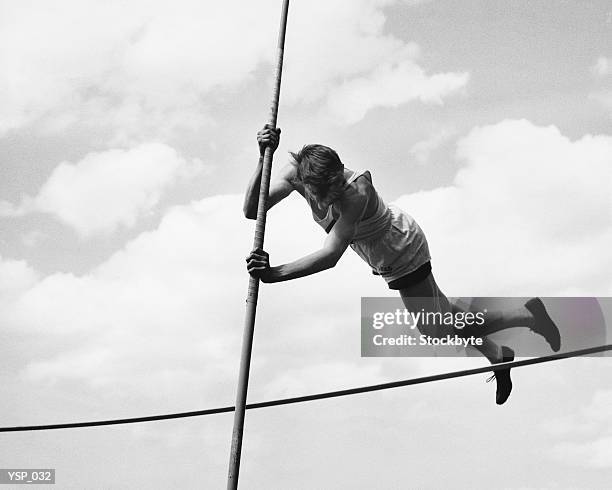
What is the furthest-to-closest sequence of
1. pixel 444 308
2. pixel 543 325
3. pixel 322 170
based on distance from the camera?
pixel 543 325 < pixel 444 308 < pixel 322 170

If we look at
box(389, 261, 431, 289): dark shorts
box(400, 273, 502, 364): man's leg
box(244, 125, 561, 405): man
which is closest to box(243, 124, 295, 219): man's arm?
box(244, 125, 561, 405): man

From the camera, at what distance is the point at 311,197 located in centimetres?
494

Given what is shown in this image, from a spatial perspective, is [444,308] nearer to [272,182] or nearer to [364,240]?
[364,240]

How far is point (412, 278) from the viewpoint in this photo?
5266 millimetres

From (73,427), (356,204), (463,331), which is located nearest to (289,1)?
(356,204)

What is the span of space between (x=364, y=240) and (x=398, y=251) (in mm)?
243

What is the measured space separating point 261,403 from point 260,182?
1.63 m

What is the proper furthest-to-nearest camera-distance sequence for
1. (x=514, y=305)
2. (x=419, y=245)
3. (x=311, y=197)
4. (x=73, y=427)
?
(x=73, y=427) < (x=514, y=305) < (x=419, y=245) < (x=311, y=197)

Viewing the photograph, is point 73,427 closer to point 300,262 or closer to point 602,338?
point 300,262

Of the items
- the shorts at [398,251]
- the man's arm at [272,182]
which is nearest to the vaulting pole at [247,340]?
the man's arm at [272,182]

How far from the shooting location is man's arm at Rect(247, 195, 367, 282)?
4.68 meters

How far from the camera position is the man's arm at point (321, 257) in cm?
468

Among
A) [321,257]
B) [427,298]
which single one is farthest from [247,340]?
[427,298]

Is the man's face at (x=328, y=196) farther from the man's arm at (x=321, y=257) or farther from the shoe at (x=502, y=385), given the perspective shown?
the shoe at (x=502, y=385)
